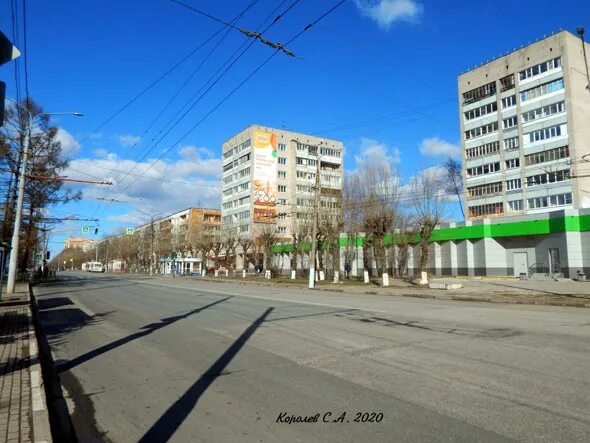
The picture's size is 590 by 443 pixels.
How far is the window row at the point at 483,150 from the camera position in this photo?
64.9m

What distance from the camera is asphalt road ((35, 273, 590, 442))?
449 cm

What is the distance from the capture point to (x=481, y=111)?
223 feet

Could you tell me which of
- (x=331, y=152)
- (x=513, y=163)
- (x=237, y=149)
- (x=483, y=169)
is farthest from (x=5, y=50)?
(x=331, y=152)

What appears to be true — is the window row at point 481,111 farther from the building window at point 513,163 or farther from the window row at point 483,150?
the building window at point 513,163

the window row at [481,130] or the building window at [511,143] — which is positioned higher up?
the window row at [481,130]

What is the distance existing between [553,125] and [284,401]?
6365 cm

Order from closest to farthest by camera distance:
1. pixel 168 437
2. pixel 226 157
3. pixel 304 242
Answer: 1. pixel 168 437
2. pixel 304 242
3. pixel 226 157

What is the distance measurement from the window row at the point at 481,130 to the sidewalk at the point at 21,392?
221 ft

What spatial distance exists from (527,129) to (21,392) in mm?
66493

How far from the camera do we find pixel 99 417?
517 centimetres

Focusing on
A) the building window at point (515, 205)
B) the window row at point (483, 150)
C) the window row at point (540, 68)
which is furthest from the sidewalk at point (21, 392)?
the window row at point (540, 68)

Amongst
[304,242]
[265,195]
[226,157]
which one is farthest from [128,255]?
[304,242]

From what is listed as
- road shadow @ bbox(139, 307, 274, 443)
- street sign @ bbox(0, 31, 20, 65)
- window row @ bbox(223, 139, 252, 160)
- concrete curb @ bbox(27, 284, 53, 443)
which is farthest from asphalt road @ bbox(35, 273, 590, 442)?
window row @ bbox(223, 139, 252, 160)

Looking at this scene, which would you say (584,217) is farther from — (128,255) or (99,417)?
(128,255)
